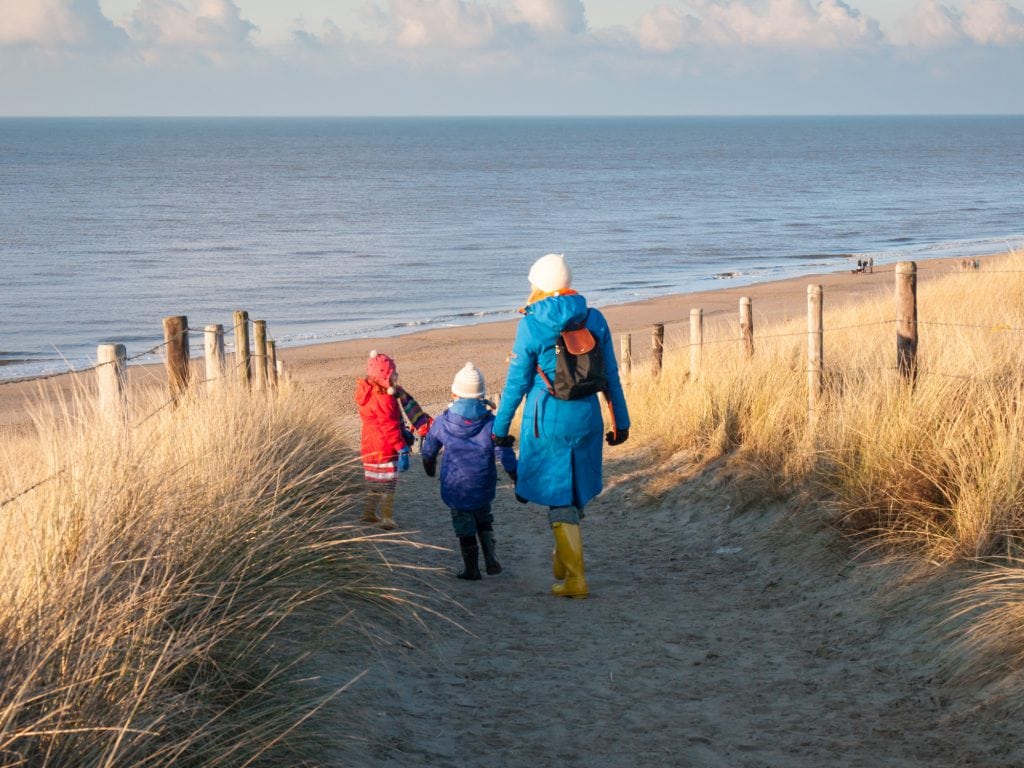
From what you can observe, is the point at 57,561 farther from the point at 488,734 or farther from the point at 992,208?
the point at 992,208

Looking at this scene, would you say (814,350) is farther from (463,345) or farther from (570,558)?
(463,345)

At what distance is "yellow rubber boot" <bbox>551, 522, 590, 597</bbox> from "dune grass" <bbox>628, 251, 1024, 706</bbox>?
1.53 metres

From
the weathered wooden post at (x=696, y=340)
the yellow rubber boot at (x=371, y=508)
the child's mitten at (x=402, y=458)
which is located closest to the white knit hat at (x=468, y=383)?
the child's mitten at (x=402, y=458)

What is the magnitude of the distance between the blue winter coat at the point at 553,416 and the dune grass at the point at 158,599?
1.04 m

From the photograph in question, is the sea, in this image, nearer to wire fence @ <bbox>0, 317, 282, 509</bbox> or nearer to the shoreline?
wire fence @ <bbox>0, 317, 282, 509</bbox>

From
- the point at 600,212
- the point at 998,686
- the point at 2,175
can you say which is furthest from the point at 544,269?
the point at 2,175

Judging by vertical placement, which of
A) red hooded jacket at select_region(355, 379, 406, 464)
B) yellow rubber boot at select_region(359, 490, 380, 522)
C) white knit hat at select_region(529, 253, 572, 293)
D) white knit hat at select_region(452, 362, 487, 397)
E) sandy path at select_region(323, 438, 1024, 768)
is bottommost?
sandy path at select_region(323, 438, 1024, 768)

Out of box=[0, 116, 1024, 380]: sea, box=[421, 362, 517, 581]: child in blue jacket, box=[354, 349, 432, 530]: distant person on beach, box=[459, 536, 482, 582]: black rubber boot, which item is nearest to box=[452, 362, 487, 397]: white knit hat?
box=[421, 362, 517, 581]: child in blue jacket

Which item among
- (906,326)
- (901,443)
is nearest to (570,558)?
(901,443)

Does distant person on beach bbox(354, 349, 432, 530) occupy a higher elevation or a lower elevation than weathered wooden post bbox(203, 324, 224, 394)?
lower

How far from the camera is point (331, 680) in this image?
487cm

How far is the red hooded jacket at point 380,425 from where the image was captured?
26.3ft

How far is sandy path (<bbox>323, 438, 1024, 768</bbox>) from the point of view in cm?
461

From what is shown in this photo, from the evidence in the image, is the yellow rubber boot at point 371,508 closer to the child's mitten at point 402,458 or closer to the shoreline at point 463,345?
the child's mitten at point 402,458
